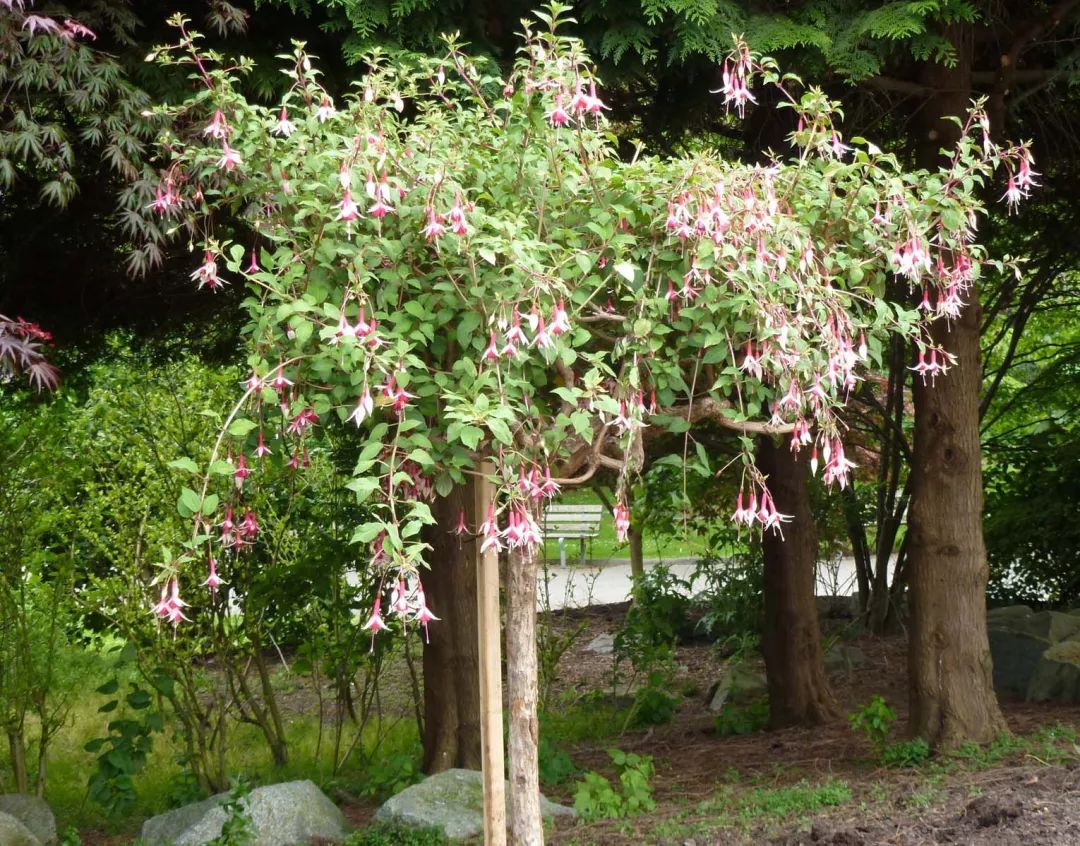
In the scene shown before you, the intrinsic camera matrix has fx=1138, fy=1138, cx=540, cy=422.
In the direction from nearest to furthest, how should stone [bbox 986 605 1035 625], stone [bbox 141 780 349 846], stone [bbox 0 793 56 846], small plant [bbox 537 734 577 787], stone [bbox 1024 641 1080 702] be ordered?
stone [bbox 141 780 349 846] → stone [bbox 0 793 56 846] → small plant [bbox 537 734 577 787] → stone [bbox 1024 641 1080 702] → stone [bbox 986 605 1035 625]

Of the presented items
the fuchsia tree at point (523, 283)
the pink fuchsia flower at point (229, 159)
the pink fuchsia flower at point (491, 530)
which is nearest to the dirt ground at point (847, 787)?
the fuchsia tree at point (523, 283)

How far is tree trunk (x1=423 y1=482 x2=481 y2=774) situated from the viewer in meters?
5.76

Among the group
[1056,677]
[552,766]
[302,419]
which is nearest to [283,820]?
[552,766]

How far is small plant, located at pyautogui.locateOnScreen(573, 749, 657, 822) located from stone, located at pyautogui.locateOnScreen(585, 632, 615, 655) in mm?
5288

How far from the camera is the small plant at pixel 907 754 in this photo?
198 inches

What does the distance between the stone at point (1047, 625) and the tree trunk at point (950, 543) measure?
A: 191 cm

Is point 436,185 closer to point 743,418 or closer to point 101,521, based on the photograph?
point 743,418

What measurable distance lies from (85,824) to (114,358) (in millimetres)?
2532

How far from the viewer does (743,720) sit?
6.89m

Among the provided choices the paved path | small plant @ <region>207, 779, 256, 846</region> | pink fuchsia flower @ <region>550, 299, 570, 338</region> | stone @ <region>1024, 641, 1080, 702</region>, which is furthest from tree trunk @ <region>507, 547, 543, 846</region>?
the paved path

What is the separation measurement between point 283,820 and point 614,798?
4.52 ft

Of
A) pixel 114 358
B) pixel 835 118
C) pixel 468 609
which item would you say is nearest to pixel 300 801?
pixel 468 609

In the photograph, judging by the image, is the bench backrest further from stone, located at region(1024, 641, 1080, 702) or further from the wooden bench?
stone, located at region(1024, 641, 1080, 702)

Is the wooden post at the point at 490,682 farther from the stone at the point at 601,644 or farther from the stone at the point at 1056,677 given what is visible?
the stone at the point at 601,644
